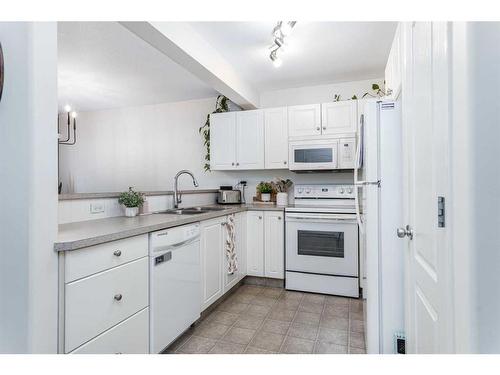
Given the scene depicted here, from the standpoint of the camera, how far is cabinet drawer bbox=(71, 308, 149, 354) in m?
1.29

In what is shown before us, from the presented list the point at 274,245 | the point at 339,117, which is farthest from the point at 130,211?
the point at 339,117

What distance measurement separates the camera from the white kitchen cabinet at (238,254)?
271 cm

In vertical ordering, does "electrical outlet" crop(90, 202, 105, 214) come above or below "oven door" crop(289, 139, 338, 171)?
below

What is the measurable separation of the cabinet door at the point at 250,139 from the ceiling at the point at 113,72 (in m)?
0.72

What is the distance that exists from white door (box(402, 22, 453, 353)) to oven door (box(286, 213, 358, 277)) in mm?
1594

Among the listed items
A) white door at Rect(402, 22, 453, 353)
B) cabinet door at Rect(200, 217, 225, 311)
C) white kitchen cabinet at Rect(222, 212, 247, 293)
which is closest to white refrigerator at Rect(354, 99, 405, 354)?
white door at Rect(402, 22, 453, 353)

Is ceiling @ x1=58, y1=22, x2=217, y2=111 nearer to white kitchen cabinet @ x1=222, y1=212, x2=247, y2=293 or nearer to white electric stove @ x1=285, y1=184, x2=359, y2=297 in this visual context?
white kitchen cabinet @ x1=222, y1=212, x2=247, y2=293

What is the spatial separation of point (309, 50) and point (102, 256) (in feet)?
8.24

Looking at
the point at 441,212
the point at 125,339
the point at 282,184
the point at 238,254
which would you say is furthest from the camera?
the point at 282,184

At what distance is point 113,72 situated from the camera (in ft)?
10.7

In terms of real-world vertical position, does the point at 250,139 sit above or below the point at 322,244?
above

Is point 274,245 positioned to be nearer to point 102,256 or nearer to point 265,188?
point 265,188

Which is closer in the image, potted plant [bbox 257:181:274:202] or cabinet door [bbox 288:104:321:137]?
cabinet door [bbox 288:104:321:137]
